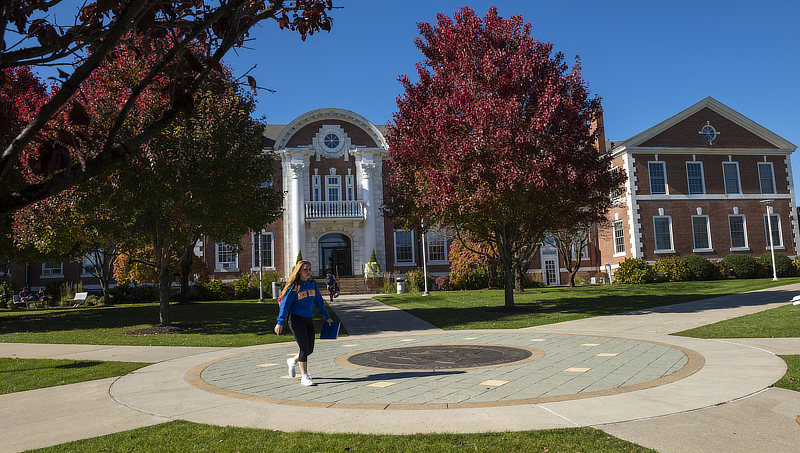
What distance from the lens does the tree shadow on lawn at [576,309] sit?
50.3 feet

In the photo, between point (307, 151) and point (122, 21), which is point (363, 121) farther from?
point (122, 21)

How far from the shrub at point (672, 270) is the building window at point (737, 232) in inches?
241

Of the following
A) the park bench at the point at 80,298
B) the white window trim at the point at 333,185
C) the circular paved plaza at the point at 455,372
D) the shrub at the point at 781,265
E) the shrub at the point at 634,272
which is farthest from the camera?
the white window trim at the point at 333,185

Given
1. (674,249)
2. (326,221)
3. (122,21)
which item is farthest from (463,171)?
(674,249)

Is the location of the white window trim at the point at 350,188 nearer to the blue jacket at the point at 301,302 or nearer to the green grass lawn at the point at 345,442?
Answer: the blue jacket at the point at 301,302

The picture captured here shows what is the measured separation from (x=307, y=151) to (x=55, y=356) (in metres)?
24.7

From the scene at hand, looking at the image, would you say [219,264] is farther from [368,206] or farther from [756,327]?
[756,327]

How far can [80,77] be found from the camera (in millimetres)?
2771

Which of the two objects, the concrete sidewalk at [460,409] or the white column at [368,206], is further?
the white column at [368,206]

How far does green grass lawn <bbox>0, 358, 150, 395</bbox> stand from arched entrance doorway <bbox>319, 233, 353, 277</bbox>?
81.5ft

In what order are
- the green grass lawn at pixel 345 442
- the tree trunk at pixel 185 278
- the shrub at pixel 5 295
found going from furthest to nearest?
the shrub at pixel 5 295 → the tree trunk at pixel 185 278 → the green grass lawn at pixel 345 442

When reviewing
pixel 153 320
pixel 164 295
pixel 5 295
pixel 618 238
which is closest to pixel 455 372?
pixel 164 295

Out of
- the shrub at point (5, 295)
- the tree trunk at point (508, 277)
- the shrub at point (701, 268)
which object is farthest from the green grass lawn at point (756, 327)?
the shrub at point (5, 295)

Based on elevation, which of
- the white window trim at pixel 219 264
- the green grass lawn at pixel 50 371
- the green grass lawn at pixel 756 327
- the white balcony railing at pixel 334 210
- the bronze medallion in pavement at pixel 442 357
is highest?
the white balcony railing at pixel 334 210
